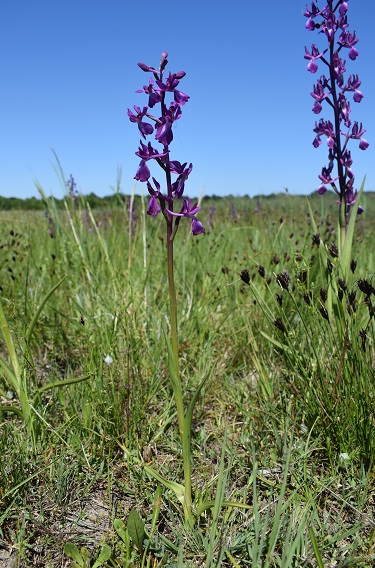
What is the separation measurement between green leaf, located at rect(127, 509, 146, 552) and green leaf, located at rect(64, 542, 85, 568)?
6.5 inches

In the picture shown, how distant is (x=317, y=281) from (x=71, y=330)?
1.61 meters

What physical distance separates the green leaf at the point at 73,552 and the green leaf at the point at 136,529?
17 cm

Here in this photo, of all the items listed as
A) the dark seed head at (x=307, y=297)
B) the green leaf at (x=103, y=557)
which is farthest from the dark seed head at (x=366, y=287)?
the green leaf at (x=103, y=557)

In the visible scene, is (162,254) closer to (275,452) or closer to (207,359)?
(207,359)

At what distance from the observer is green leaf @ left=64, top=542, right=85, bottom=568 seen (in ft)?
4.54

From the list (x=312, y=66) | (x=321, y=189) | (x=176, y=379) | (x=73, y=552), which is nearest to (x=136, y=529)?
(x=73, y=552)

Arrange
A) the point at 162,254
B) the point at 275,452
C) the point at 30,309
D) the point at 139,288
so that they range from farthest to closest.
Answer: the point at 162,254 → the point at 139,288 → the point at 30,309 → the point at 275,452

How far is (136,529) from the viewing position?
1376 millimetres

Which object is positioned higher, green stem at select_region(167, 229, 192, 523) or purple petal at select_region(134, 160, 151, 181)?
purple petal at select_region(134, 160, 151, 181)

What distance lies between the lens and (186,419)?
4.53 ft

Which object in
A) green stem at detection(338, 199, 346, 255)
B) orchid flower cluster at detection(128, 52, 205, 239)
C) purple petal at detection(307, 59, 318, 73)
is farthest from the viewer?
purple petal at detection(307, 59, 318, 73)

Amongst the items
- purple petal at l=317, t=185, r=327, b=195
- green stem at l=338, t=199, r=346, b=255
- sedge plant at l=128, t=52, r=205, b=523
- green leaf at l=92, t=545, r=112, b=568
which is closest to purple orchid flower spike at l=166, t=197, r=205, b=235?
sedge plant at l=128, t=52, r=205, b=523

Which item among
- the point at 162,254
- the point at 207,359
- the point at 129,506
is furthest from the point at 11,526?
the point at 162,254

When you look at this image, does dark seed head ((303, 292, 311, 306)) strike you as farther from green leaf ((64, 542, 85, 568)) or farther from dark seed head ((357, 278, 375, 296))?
green leaf ((64, 542, 85, 568))
